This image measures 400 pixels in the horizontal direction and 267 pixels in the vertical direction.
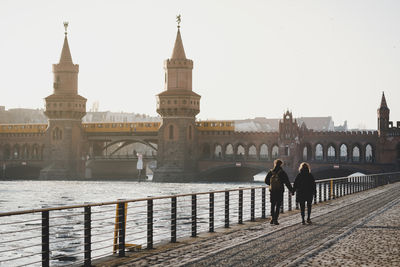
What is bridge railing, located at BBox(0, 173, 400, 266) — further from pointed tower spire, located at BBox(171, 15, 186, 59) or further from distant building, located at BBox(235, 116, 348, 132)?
distant building, located at BBox(235, 116, 348, 132)

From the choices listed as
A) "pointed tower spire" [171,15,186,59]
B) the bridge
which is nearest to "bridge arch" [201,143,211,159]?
the bridge

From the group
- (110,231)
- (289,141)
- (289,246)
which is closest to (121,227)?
(289,246)

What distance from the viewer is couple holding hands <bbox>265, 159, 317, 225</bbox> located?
14.2m

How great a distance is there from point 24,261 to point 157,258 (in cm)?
1026

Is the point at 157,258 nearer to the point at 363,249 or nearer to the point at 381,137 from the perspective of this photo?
the point at 363,249

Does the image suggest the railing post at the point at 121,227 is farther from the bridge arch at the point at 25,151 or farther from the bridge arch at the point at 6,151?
the bridge arch at the point at 6,151

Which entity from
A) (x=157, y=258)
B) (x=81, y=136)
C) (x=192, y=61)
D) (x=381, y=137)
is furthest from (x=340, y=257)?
(x=81, y=136)

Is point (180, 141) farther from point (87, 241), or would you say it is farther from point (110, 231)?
point (87, 241)

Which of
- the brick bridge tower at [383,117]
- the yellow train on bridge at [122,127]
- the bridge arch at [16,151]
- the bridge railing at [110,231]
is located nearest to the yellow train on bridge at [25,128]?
the bridge arch at [16,151]

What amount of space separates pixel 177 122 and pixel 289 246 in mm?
63550

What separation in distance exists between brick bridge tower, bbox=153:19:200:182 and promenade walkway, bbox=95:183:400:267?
57.0 m

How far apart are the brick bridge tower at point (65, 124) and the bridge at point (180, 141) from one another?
0.42 ft

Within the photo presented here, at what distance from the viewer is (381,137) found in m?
69.4

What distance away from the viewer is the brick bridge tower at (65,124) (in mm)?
78438
